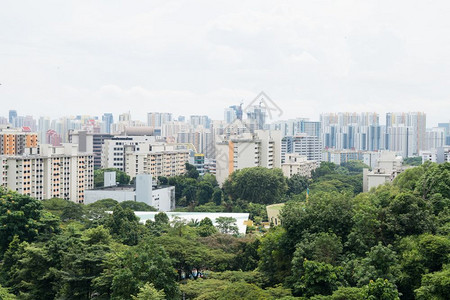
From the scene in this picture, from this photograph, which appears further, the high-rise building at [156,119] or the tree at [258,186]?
the high-rise building at [156,119]

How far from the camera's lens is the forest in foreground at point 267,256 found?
21.6 ft

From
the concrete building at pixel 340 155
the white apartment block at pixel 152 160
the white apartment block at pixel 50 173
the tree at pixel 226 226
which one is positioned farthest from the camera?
the concrete building at pixel 340 155

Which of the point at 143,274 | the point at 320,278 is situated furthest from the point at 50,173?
the point at 320,278

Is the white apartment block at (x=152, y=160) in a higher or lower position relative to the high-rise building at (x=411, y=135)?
lower

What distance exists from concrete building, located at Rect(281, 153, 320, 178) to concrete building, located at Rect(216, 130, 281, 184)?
69.5 inches

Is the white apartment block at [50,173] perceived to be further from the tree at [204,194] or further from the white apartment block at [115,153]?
the white apartment block at [115,153]

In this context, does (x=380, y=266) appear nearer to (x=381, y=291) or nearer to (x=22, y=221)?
(x=381, y=291)

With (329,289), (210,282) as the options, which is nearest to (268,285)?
(210,282)

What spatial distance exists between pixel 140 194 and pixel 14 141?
864cm

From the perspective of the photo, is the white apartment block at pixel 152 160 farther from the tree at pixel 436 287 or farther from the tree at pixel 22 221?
the tree at pixel 436 287

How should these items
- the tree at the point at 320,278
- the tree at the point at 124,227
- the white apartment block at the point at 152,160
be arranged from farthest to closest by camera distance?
the white apartment block at the point at 152,160 → the tree at the point at 124,227 → the tree at the point at 320,278

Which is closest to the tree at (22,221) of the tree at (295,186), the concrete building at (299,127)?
the tree at (295,186)

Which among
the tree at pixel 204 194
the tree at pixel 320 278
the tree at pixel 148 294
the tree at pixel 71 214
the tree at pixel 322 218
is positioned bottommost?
the tree at pixel 204 194

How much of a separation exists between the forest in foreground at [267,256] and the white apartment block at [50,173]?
8453 mm
